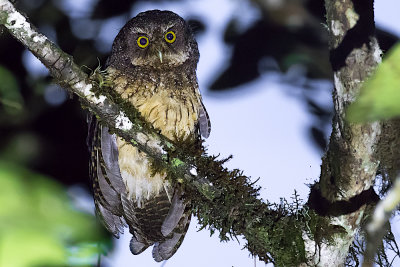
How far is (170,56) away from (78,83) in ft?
4.53

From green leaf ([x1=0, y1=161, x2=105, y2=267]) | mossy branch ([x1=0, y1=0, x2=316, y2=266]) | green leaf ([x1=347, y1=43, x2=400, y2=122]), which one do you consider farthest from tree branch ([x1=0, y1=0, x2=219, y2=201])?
green leaf ([x1=347, y1=43, x2=400, y2=122])

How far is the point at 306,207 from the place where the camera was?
2658 mm

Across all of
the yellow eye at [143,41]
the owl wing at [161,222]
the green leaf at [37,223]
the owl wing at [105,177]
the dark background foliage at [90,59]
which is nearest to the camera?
the green leaf at [37,223]

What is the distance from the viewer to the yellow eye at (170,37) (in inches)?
152

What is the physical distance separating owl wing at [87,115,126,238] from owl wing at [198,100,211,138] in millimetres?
649

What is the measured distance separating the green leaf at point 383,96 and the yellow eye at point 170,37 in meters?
3.48

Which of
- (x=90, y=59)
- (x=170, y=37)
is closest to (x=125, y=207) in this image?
(x=90, y=59)

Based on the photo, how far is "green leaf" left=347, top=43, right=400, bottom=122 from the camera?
0.42 metres

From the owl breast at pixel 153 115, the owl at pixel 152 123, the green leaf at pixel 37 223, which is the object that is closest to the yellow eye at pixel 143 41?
the owl at pixel 152 123

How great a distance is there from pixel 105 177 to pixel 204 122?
2.55ft

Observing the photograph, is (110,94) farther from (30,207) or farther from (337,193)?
(30,207)

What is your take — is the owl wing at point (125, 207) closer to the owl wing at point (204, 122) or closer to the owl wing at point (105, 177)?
the owl wing at point (105, 177)

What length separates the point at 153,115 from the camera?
331 cm

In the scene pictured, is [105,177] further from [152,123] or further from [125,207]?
[152,123]
